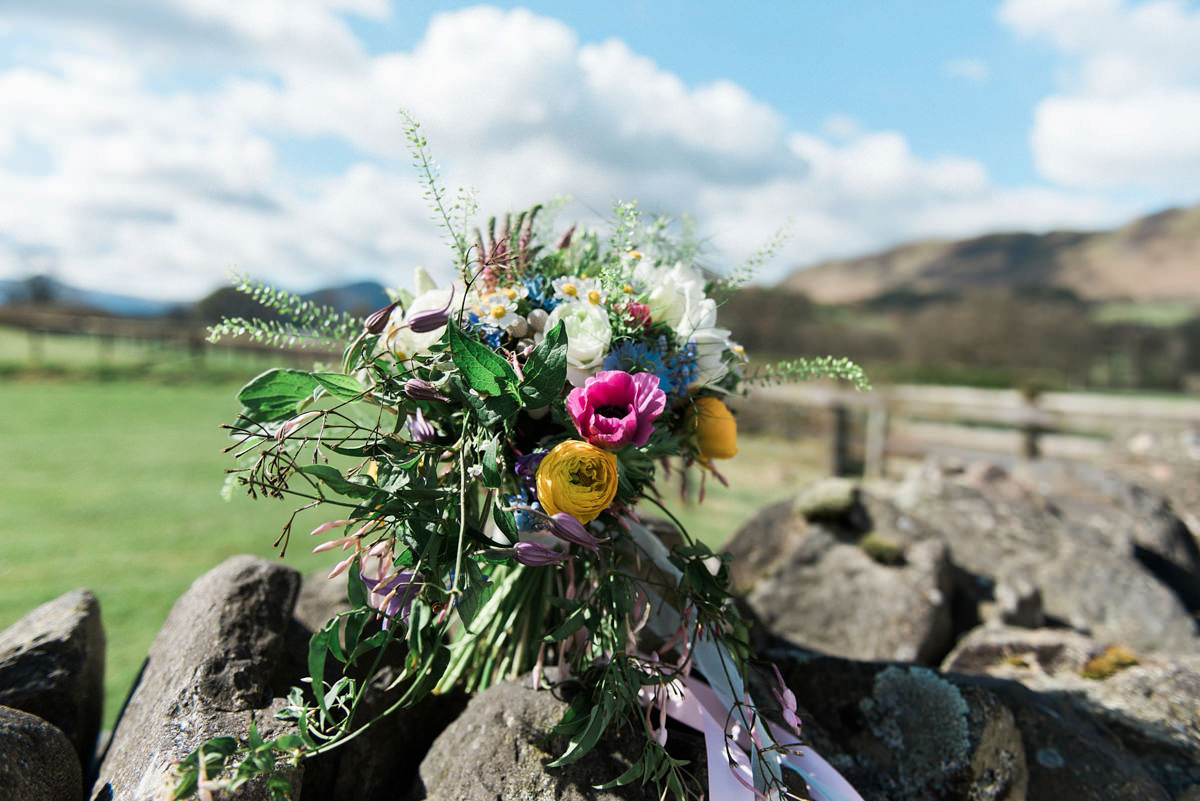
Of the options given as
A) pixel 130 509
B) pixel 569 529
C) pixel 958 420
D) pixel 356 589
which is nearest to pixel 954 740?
pixel 569 529

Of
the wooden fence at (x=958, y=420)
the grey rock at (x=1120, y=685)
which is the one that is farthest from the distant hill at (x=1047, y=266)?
the grey rock at (x=1120, y=685)

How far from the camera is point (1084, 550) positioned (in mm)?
3939

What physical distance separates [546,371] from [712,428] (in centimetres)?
56

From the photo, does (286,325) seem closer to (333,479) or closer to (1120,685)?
(333,479)

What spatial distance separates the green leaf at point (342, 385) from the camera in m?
1.48

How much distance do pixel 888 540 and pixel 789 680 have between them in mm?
1775

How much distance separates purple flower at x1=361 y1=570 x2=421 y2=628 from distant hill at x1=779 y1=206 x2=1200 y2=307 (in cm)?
8609

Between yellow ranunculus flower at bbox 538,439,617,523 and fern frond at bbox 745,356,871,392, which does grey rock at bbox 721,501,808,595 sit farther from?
yellow ranunculus flower at bbox 538,439,617,523

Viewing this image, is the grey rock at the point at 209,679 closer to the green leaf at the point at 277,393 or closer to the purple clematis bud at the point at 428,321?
the green leaf at the point at 277,393

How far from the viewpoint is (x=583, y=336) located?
1.53m

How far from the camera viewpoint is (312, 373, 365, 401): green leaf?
1482 mm

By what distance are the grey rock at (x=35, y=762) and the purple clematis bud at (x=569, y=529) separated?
3.80ft

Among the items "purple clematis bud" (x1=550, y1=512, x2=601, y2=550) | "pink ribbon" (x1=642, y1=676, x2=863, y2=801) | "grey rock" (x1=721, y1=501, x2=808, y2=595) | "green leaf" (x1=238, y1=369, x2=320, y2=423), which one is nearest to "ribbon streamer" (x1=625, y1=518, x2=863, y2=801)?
"pink ribbon" (x1=642, y1=676, x2=863, y2=801)

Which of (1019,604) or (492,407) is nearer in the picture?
(492,407)
